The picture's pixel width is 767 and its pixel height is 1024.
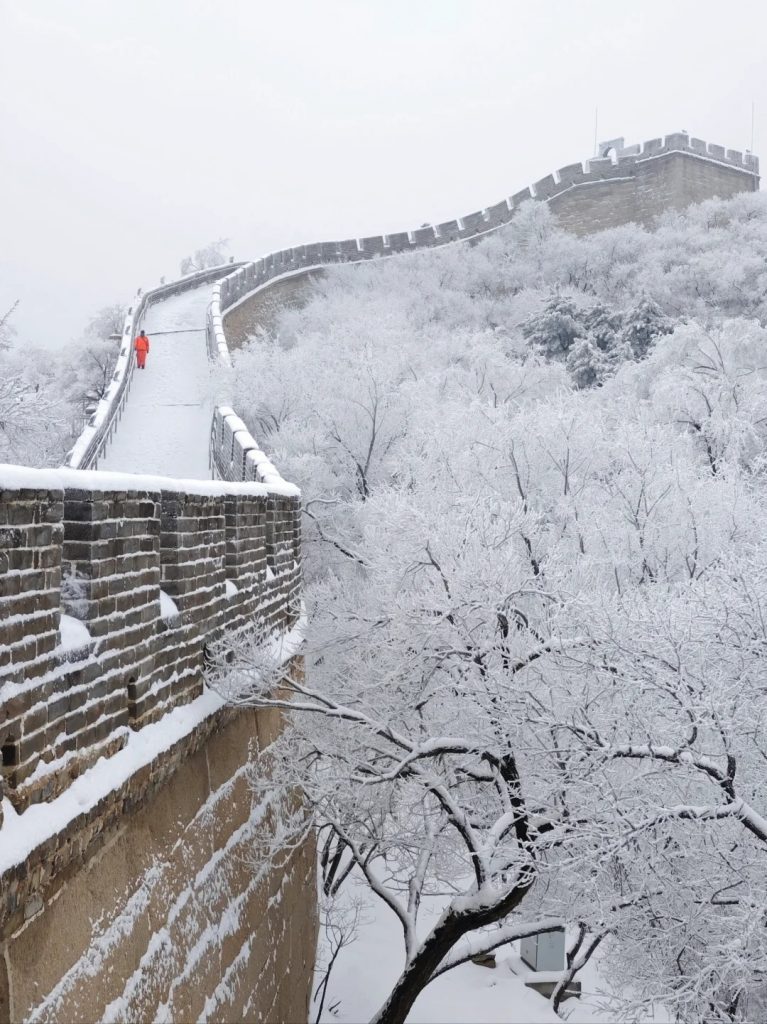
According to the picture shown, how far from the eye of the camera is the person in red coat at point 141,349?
2367 cm

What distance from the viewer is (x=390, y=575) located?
37.6ft

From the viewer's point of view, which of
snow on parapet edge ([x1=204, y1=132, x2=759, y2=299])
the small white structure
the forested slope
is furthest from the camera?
snow on parapet edge ([x1=204, y1=132, x2=759, y2=299])

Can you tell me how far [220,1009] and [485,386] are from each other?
23.7 meters

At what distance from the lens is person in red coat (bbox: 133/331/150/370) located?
23672 millimetres

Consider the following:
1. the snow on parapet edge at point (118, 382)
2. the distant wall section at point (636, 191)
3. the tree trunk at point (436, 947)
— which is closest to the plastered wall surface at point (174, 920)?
the tree trunk at point (436, 947)

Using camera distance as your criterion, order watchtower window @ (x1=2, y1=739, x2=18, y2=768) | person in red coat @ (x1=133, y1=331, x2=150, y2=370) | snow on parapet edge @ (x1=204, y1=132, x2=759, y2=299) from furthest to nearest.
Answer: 1. snow on parapet edge @ (x1=204, y1=132, x2=759, y2=299)
2. person in red coat @ (x1=133, y1=331, x2=150, y2=370)
3. watchtower window @ (x1=2, y1=739, x2=18, y2=768)

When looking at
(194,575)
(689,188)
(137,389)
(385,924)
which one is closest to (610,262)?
(689,188)

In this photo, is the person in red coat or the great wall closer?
the great wall

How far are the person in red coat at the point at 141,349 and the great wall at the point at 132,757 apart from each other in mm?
17699

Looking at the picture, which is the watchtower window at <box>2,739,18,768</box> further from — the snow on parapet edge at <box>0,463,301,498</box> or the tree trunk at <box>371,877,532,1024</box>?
the tree trunk at <box>371,877,532,1024</box>

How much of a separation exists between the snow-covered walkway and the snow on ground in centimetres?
739

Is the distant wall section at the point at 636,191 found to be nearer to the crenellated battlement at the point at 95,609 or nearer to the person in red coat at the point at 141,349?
the person in red coat at the point at 141,349

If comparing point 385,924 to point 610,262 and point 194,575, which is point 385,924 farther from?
point 610,262

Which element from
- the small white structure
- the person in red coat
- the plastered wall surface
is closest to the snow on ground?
the small white structure
